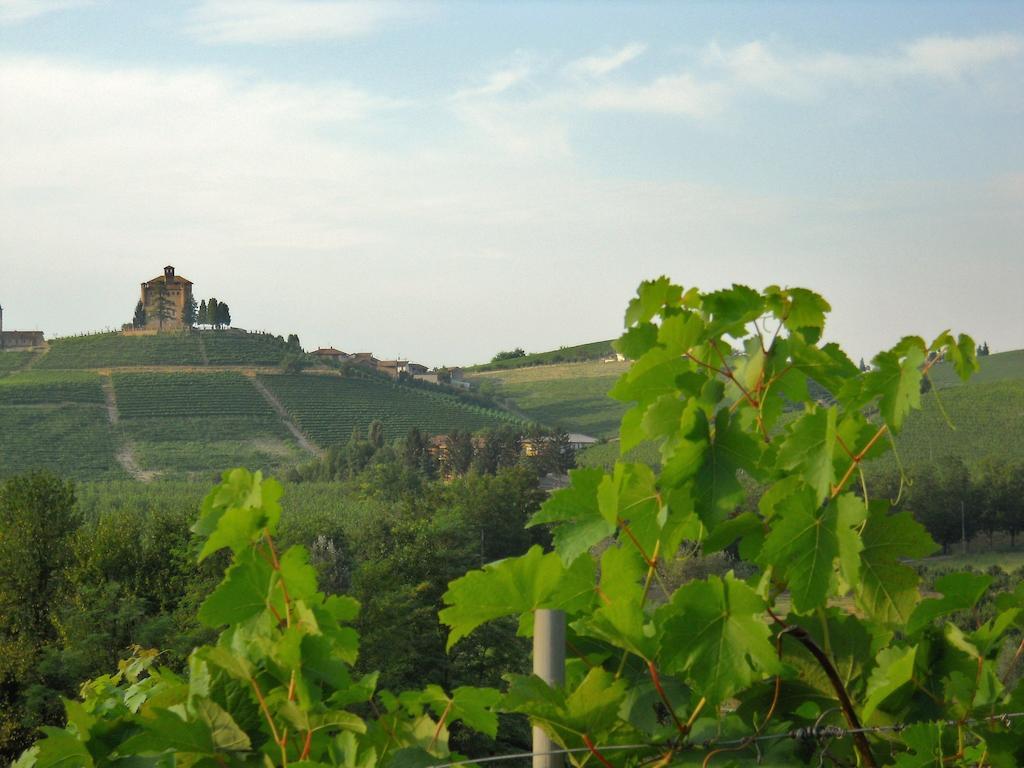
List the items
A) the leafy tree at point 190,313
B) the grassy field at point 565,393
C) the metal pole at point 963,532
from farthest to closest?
the leafy tree at point 190,313
the grassy field at point 565,393
the metal pole at point 963,532

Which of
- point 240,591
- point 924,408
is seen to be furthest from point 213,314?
point 240,591

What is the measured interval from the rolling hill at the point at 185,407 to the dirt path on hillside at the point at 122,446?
89 millimetres

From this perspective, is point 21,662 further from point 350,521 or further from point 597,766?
point 597,766

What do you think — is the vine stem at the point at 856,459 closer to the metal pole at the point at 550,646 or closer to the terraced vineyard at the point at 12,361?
the metal pole at the point at 550,646

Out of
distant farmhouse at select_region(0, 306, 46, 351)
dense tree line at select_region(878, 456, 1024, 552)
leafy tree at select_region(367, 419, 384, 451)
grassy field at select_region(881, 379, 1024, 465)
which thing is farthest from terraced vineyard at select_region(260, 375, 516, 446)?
dense tree line at select_region(878, 456, 1024, 552)

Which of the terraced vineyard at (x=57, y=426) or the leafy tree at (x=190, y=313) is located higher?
the leafy tree at (x=190, y=313)

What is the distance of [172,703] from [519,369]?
102286 mm

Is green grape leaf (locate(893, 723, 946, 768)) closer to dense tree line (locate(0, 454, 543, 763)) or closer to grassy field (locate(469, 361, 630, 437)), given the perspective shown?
dense tree line (locate(0, 454, 543, 763))

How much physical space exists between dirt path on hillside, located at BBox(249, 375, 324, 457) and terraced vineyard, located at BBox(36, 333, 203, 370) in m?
7.15

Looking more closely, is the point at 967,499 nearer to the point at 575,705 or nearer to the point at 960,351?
the point at 960,351

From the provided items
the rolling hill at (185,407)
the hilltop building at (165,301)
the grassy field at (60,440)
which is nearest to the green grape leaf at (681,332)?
the grassy field at (60,440)

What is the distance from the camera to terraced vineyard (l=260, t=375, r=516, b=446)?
72062mm

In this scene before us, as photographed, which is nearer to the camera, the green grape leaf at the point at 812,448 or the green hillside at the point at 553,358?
the green grape leaf at the point at 812,448

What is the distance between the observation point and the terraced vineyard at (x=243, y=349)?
81.2 meters
